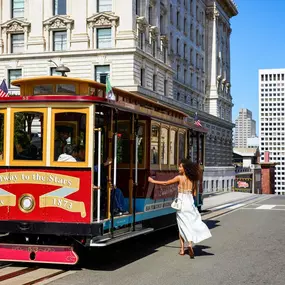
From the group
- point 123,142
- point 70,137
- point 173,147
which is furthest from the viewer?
point 173,147

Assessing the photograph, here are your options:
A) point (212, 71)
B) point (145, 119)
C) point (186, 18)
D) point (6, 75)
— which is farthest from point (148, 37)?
point (145, 119)

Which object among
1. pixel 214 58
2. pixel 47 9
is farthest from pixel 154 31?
pixel 214 58

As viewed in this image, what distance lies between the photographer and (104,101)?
32.3 ft

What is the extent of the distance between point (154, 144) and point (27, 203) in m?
3.59

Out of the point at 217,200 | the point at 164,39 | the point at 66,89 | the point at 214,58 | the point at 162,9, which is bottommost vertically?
the point at 217,200

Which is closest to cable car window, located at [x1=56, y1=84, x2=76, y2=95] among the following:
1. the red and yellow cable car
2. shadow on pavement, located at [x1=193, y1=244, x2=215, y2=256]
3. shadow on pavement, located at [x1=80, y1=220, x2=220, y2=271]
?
the red and yellow cable car

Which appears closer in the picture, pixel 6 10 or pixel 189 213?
pixel 189 213

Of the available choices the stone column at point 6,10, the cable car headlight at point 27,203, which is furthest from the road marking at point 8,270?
the stone column at point 6,10

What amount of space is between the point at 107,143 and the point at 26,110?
1674mm

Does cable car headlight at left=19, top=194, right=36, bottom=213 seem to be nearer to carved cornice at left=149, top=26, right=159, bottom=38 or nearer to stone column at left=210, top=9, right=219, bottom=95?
carved cornice at left=149, top=26, right=159, bottom=38

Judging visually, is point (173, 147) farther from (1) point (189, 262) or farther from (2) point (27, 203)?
(2) point (27, 203)

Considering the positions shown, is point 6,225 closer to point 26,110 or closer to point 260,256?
point 26,110

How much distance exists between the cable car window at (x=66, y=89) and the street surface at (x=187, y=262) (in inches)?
122

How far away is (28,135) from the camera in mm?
10070
